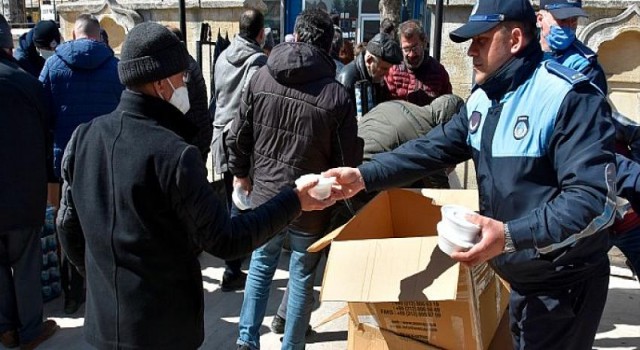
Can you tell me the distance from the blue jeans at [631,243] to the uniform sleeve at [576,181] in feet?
5.02

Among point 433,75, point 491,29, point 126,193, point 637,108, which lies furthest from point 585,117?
point 637,108

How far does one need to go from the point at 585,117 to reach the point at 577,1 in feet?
6.41

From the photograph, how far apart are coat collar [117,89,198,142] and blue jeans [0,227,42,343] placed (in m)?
2.01

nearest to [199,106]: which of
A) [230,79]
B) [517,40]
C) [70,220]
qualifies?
[230,79]

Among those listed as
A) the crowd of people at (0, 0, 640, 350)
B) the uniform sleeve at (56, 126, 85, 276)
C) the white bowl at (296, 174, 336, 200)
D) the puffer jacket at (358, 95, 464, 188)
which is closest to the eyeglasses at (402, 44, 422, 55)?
the puffer jacket at (358, 95, 464, 188)

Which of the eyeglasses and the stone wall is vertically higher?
the stone wall

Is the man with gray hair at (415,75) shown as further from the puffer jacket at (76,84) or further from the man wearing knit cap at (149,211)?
the man wearing knit cap at (149,211)

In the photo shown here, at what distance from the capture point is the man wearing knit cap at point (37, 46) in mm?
4895

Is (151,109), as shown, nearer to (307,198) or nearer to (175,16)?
(307,198)

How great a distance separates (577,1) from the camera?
3496 millimetres

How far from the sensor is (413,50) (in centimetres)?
453

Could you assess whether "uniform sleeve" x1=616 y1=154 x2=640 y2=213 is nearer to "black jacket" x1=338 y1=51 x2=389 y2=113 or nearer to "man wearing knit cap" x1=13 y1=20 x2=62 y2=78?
"black jacket" x1=338 y1=51 x2=389 y2=113

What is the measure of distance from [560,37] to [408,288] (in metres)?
1.97

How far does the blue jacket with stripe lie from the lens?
5.88ft
